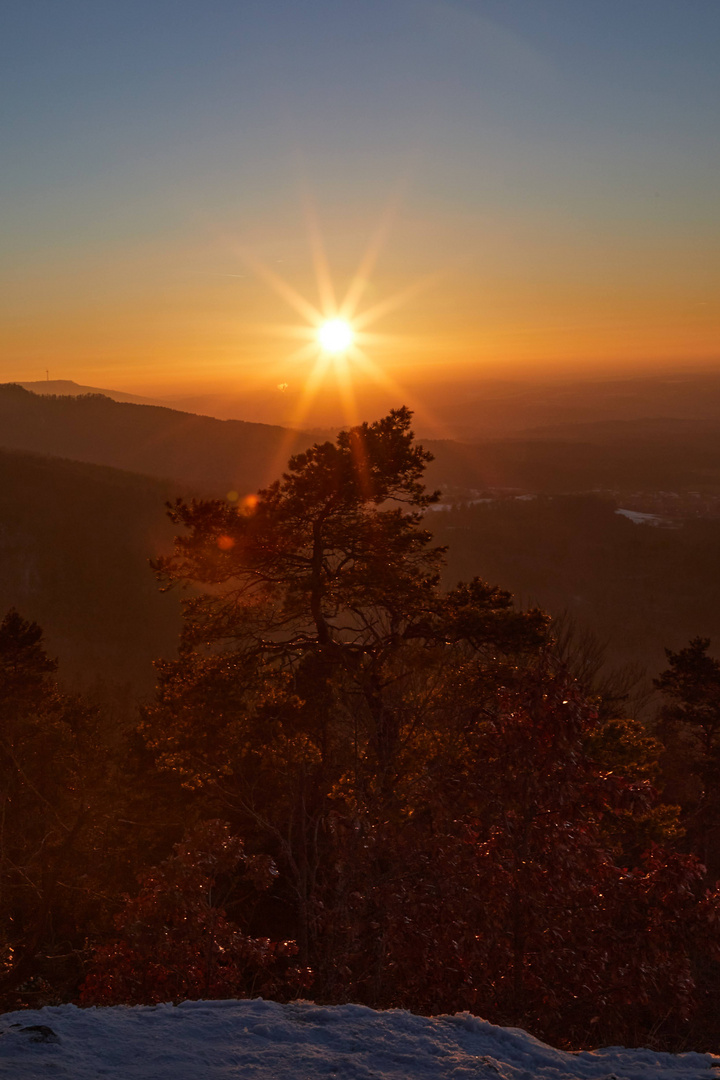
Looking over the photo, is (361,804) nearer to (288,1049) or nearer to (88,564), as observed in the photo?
(288,1049)

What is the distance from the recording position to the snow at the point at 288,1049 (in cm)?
352

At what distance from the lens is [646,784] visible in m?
6.31

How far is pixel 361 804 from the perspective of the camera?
359 inches

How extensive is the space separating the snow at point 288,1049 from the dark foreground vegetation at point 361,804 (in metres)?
1.99

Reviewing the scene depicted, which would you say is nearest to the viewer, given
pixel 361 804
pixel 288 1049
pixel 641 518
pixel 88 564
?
pixel 288 1049

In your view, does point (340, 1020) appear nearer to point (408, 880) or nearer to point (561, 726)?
point (561, 726)

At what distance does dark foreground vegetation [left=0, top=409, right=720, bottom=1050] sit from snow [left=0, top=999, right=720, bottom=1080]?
1.99 meters

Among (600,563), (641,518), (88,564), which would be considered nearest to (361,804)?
(88,564)

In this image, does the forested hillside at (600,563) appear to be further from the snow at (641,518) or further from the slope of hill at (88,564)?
the slope of hill at (88,564)

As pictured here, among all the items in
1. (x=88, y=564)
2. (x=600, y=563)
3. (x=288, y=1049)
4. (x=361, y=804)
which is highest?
(x=288, y=1049)

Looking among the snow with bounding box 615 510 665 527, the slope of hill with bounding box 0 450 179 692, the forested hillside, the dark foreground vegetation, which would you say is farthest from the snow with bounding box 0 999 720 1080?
the snow with bounding box 615 510 665 527

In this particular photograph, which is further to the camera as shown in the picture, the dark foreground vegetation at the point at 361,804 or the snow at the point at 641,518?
the snow at the point at 641,518

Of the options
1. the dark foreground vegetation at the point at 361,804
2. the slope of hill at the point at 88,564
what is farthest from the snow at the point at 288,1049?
the slope of hill at the point at 88,564

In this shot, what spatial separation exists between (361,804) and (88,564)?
11439 cm
